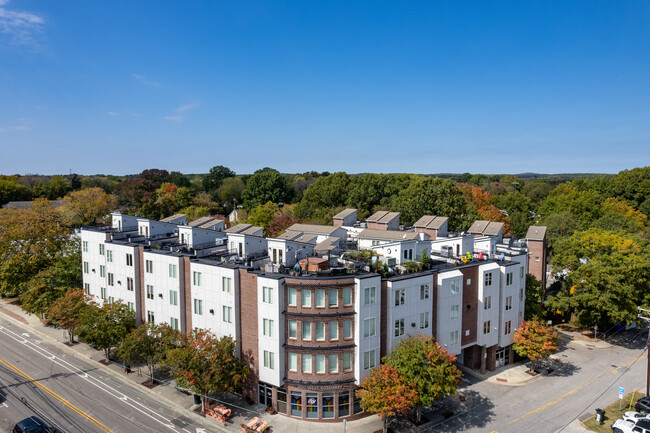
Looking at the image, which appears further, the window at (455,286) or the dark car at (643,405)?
the window at (455,286)

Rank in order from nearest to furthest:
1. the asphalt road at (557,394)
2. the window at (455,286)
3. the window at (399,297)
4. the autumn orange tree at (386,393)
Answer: the autumn orange tree at (386,393) → the asphalt road at (557,394) → the window at (399,297) → the window at (455,286)

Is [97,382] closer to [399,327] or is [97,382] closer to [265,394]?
[265,394]

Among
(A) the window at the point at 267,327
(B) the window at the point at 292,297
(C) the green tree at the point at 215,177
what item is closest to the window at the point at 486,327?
(B) the window at the point at 292,297

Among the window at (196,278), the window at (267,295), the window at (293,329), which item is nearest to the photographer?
the window at (293,329)

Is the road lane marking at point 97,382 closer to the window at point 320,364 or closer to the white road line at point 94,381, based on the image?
the white road line at point 94,381

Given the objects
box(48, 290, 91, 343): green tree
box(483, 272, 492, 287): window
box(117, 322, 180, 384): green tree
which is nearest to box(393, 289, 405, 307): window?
box(483, 272, 492, 287): window

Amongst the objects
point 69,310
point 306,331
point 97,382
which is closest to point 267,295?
point 306,331
